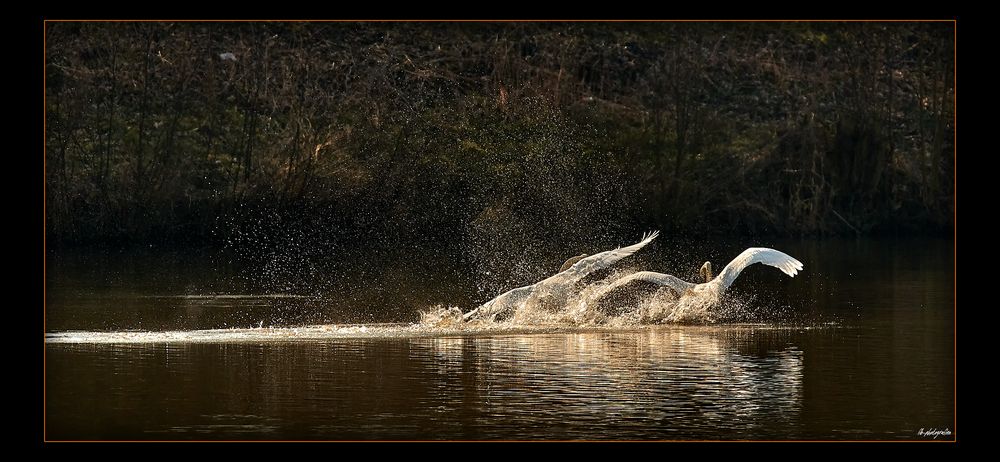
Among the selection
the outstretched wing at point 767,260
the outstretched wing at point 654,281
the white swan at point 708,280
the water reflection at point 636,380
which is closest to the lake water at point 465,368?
the water reflection at point 636,380

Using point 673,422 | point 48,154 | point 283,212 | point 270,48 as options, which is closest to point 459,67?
point 270,48

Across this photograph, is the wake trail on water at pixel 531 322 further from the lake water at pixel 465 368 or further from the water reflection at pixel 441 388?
the water reflection at pixel 441 388

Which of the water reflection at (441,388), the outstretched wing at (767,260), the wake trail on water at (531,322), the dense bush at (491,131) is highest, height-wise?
the dense bush at (491,131)

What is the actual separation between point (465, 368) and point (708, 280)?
5.84 meters

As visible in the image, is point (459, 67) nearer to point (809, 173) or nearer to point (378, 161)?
point (378, 161)

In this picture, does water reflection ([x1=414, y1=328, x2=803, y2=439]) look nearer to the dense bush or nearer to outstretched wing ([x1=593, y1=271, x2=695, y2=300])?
outstretched wing ([x1=593, y1=271, x2=695, y2=300])

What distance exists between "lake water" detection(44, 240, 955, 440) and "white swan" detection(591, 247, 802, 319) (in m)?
0.49

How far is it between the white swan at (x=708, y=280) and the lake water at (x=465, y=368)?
49 centimetres

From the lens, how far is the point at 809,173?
43.5 metres

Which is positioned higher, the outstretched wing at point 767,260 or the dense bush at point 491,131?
the dense bush at point 491,131

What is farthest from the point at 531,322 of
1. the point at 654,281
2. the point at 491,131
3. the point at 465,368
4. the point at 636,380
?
the point at 491,131

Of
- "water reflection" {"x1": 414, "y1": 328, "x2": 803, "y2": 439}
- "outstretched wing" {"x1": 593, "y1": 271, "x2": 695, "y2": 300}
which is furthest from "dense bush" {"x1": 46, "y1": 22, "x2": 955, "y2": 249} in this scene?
"water reflection" {"x1": 414, "y1": 328, "x2": 803, "y2": 439}

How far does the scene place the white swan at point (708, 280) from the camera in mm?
23797

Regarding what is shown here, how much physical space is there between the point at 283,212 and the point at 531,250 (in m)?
6.99
